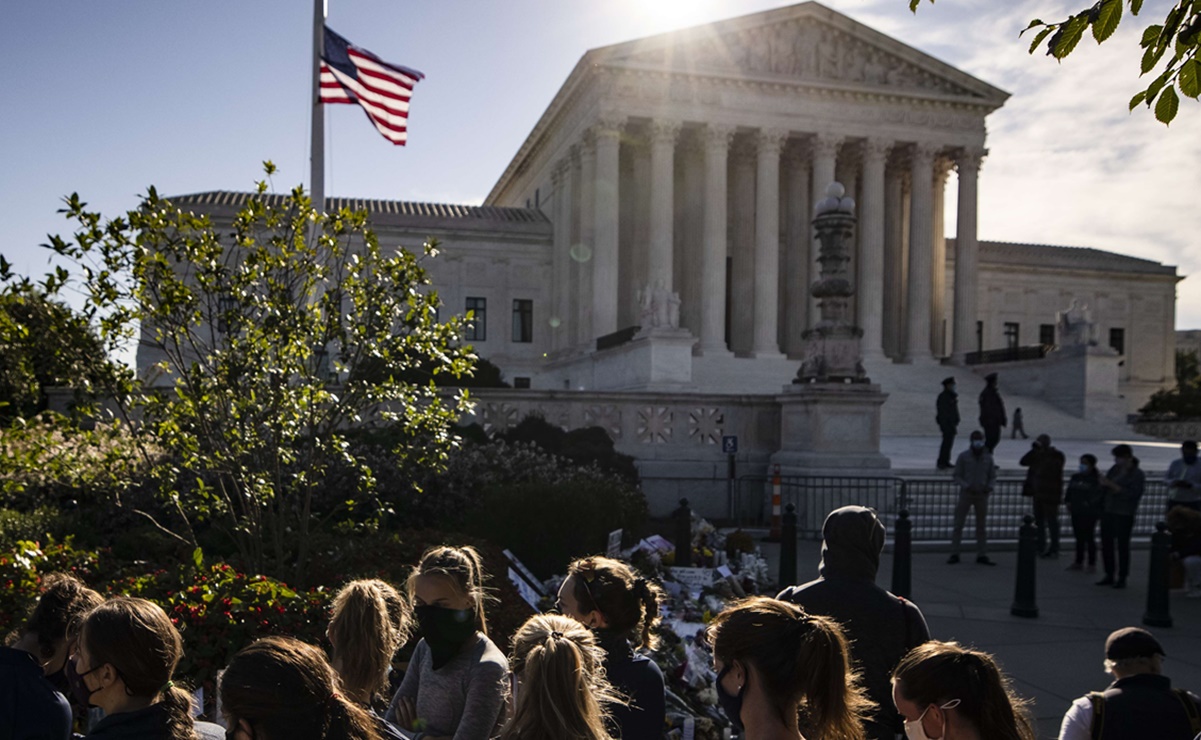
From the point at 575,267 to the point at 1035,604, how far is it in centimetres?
4039

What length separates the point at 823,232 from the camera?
16.1 metres

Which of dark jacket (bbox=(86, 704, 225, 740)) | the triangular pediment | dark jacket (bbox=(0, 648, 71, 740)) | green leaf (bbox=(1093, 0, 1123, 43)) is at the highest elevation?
the triangular pediment

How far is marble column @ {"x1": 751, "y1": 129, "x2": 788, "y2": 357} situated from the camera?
4628 centimetres

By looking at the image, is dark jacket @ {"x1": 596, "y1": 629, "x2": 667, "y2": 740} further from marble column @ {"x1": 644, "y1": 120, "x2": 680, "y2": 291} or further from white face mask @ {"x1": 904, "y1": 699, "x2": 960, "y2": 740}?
marble column @ {"x1": 644, "y1": 120, "x2": 680, "y2": 291}

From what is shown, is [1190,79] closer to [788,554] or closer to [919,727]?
[919,727]

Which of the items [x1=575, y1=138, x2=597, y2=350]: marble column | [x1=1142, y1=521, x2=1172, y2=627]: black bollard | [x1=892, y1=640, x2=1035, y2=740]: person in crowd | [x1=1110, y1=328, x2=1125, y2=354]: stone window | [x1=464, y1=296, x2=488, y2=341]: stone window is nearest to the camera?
[x1=892, y1=640, x2=1035, y2=740]: person in crowd

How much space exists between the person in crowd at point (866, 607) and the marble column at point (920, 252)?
45614mm

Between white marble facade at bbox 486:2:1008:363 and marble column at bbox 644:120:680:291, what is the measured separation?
78 millimetres

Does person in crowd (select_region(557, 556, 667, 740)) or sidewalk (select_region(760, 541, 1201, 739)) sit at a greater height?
person in crowd (select_region(557, 556, 667, 740))

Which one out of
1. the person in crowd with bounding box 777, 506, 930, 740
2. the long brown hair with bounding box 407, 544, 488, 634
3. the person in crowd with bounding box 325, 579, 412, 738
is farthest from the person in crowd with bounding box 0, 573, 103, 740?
the person in crowd with bounding box 777, 506, 930, 740

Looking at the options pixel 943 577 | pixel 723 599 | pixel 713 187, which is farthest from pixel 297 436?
pixel 713 187

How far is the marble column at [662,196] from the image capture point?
44.8m

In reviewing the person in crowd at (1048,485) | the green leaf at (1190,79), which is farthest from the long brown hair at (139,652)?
the person in crowd at (1048,485)

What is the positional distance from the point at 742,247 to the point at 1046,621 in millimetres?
42259
